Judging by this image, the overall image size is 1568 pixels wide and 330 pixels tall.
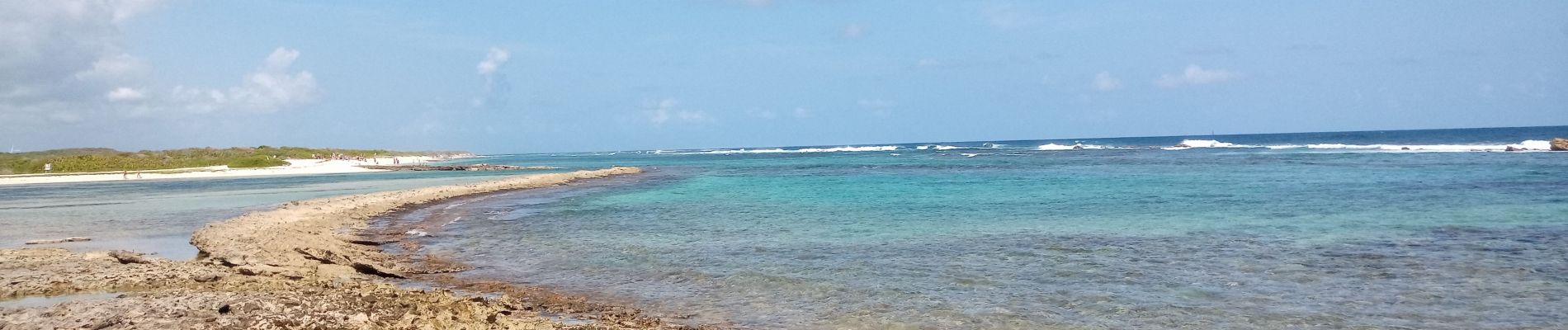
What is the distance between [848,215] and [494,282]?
1021 centimetres

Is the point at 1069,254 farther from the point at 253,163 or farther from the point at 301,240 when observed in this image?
the point at 253,163

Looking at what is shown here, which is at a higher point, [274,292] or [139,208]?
[274,292]

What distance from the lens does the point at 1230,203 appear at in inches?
774

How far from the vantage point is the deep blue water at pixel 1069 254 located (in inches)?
331

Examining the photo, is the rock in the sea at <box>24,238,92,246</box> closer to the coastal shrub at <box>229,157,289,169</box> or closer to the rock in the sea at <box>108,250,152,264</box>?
the rock in the sea at <box>108,250,152,264</box>

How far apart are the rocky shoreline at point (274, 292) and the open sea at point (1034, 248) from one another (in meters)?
0.84

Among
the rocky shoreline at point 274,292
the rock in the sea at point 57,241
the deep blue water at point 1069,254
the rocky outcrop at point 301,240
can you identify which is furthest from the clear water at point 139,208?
the deep blue water at point 1069,254

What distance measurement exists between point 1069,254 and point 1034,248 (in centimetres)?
85

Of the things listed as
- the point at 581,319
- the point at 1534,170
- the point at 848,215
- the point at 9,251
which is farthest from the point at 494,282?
the point at 1534,170

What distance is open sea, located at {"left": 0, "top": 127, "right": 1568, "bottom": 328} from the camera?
27.8ft

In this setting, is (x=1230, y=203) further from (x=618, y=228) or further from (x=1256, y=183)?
(x=618, y=228)

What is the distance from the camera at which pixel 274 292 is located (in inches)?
344

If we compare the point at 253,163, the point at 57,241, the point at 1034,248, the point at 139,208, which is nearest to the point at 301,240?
the point at 57,241

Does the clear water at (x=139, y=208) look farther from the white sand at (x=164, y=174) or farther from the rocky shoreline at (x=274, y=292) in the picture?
the white sand at (x=164, y=174)
